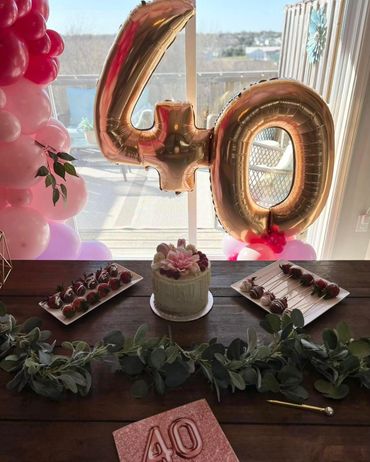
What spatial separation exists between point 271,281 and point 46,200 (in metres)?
1.03

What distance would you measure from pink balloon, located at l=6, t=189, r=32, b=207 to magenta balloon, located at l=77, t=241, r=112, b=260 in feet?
1.22

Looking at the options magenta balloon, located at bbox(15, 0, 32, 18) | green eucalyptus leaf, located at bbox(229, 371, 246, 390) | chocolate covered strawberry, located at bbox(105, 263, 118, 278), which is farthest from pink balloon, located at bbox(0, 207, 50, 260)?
green eucalyptus leaf, located at bbox(229, 371, 246, 390)

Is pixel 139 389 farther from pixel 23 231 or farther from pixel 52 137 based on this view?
pixel 52 137

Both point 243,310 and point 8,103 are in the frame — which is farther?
point 8,103

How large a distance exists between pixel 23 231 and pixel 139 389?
3.09 feet

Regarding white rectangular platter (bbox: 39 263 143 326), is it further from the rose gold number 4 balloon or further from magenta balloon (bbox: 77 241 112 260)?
magenta balloon (bbox: 77 241 112 260)

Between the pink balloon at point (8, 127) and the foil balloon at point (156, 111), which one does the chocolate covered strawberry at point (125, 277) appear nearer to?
the foil balloon at point (156, 111)

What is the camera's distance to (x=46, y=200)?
1.54m

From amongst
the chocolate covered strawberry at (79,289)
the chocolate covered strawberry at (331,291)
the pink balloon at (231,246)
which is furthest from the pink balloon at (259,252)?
the chocolate covered strawberry at (79,289)

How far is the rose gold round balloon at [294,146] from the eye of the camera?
1188 mm

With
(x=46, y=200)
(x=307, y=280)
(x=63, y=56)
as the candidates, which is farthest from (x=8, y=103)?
A: (x=307, y=280)

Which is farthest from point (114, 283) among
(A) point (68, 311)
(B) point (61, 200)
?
(B) point (61, 200)

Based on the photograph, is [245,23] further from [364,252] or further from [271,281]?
[271,281]

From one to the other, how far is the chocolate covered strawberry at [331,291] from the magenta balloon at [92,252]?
1.14 meters
